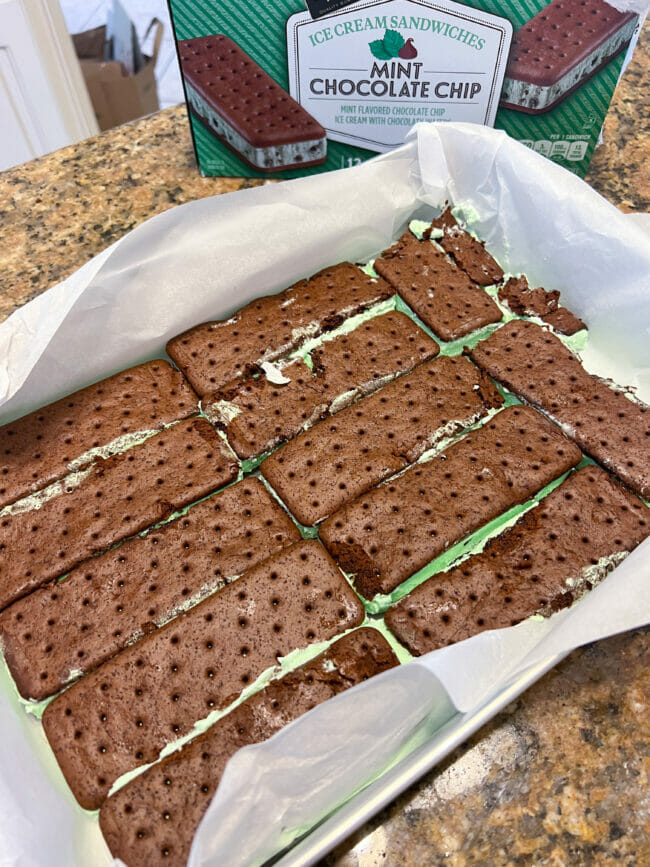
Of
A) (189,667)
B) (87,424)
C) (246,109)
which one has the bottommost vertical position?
(189,667)

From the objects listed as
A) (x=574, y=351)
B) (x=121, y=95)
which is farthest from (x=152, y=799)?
(x=121, y=95)

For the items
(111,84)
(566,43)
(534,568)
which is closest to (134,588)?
(534,568)

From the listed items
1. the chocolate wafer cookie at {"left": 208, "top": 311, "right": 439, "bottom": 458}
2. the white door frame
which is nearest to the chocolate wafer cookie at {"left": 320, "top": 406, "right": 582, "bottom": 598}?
the chocolate wafer cookie at {"left": 208, "top": 311, "right": 439, "bottom": 458}

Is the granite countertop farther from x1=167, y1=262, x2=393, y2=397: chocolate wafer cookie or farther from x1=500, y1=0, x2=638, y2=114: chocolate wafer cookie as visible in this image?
x1=500, y1=0, x2=638, y2=114: chocolate wafer cookie

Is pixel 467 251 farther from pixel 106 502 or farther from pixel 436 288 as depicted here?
pixel 106 502

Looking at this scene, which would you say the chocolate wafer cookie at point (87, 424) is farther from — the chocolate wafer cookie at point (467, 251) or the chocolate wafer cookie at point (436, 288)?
the chocolate wafer cookie at point (467, 251)

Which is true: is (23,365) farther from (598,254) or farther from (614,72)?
(614,72)

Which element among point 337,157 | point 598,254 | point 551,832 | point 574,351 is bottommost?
point 551,832
